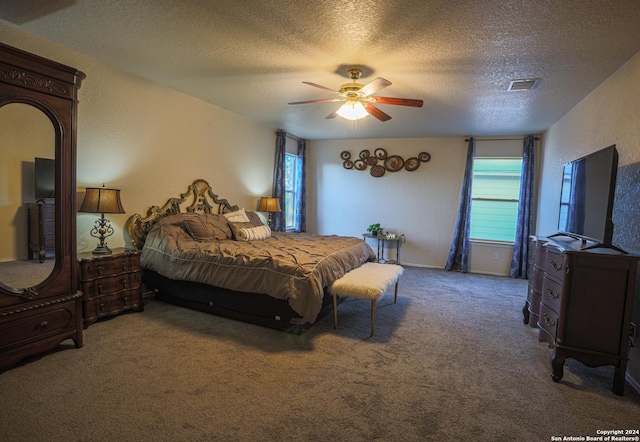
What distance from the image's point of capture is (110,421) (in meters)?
1.84

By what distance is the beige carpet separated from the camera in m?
1.82

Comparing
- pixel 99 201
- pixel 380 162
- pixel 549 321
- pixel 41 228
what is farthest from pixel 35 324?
pixel 380 162

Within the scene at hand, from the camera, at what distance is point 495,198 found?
20.2 feet

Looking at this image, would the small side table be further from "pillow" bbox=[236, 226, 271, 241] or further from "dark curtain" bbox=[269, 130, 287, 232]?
"pillow" bbox=[236, 226, 271, 241]

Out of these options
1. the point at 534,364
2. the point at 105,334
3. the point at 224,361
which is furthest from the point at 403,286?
the point at 105,334

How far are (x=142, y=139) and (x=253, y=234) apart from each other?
1730 millimetres

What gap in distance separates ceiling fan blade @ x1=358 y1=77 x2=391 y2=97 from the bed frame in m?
1.98

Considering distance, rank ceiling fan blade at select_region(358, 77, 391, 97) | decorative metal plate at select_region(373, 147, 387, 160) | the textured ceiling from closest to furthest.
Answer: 1. the textured ceiling
2. ceiling fan blade at select_region(358, 77, 391, 97)
3. decorative metal plate at select_region(373, 147, 387, 160)

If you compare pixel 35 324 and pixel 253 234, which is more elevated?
pixel 253 234

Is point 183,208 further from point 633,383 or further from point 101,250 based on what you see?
point 633,383

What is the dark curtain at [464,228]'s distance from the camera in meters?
6.11

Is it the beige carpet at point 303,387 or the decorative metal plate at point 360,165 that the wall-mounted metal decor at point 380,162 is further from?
the beige carpet at point 303,387

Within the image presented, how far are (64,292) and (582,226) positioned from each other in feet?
14.0

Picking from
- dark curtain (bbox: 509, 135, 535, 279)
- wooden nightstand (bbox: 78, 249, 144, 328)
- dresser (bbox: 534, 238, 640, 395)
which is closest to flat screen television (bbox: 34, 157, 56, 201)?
wooden nightstand (bbox: 78, 249, 144, 328)
